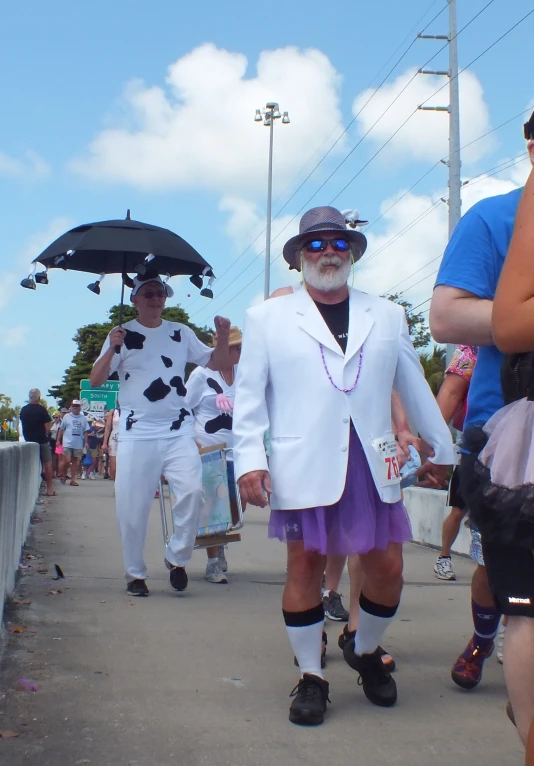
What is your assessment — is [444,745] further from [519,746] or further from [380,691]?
[380,691]

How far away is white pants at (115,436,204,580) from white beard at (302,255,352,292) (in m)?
3.21

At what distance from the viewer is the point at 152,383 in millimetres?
7836

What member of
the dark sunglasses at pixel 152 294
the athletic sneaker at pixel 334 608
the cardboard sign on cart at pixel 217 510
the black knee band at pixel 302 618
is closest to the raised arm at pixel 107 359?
the dark sunglasses at pixel 152 294

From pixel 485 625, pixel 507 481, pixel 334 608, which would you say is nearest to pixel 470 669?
pixel 485 625

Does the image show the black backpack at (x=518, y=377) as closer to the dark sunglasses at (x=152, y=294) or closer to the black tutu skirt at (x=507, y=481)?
the black tutu skirt at (x=507, y=481)

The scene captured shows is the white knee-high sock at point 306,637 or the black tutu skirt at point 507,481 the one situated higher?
the black tutu skirt at point 507,481

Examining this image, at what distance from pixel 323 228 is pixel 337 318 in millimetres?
407

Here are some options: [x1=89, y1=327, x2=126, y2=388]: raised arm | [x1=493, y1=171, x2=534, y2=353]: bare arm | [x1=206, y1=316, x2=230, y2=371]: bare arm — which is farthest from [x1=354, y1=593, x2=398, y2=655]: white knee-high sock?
[x1=89, y1=327, x2=126, y2=388]: raised arm

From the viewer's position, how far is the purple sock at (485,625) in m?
4.98

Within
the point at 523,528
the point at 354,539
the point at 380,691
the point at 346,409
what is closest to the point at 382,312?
the point at 346,409

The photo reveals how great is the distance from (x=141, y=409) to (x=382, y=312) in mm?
3289

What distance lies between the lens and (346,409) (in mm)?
4598

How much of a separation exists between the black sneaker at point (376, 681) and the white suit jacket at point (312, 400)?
0.77m

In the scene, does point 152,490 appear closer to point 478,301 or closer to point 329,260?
point 329,260
